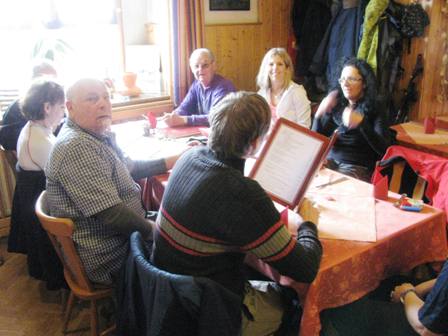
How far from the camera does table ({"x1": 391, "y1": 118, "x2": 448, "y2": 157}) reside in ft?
8.43

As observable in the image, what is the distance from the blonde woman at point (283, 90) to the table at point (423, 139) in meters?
0.62

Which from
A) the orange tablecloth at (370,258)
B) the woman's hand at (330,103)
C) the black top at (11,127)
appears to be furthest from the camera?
the woman's hand at (330,103)

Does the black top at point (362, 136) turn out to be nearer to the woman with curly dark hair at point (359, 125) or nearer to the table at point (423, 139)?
the woman with curly dark hair at point (359, 125)

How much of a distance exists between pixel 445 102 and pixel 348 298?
272 cm

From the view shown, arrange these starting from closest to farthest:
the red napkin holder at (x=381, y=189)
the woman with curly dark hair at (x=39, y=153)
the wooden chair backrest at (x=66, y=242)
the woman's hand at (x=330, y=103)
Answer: the wooden chair backrest at (x=66, y=242), the red napkin holder at (x=381, y=189), the woman with curly dark hair at (x=39, y=153), the woman's hand at (x=330, y=103)

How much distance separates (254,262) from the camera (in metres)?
1.44

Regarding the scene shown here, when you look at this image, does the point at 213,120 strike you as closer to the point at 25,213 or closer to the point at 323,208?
the point at 323,208

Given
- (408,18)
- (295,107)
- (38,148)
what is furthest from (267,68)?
(38,148)

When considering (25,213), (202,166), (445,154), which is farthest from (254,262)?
(445,154)

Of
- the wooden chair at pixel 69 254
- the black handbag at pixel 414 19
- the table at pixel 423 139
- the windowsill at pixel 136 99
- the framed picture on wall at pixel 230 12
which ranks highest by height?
the framed picture on wall at pixel 230 12

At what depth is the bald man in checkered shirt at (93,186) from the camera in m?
1.46

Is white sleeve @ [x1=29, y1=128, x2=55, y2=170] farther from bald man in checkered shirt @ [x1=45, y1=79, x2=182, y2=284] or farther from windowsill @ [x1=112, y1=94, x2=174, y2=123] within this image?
windowsill @ [x1=112, y1=94, x2=174, y2=123]

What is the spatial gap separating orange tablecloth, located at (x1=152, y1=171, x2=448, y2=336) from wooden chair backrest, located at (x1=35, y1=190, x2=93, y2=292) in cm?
62

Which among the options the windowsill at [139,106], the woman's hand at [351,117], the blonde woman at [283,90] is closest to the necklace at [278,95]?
the blonde woman at [283,90]
